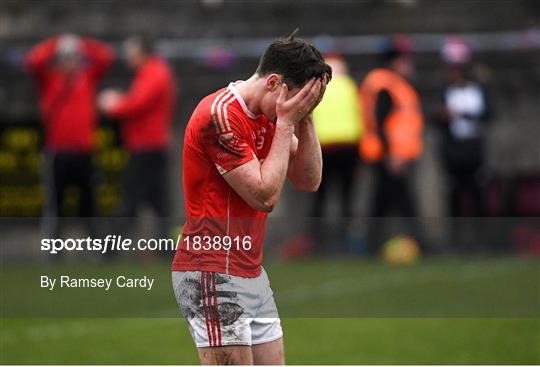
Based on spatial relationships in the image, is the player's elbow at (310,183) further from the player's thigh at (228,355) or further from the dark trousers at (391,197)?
the dark trousers at (391,197)

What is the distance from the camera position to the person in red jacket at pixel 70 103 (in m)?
12.0

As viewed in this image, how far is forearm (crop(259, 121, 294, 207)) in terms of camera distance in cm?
446

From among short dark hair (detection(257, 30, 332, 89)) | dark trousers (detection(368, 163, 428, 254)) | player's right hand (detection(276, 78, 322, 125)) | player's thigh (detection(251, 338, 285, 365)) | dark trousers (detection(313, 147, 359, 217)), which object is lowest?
player's thigh (detection(251, 338, 285, 365))

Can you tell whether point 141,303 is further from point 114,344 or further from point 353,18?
point 353,18

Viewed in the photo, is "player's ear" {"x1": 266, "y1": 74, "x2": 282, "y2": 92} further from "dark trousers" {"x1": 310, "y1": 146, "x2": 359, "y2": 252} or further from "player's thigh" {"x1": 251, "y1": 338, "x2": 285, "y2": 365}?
"dark trousers" {"x1": 310, "y1": 146, "x2": 359, "y2": 252}

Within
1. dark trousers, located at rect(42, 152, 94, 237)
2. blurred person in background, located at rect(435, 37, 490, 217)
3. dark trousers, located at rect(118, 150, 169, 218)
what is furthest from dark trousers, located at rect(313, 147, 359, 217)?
dark trousers, located at rect(42, 152, 94, 237)

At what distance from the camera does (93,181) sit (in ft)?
42.3

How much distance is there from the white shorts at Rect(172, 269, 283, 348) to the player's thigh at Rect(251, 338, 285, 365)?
0.58ft

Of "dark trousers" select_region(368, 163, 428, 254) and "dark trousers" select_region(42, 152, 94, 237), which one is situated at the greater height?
"dark trousers" select_region(42, 152, 94, 237)

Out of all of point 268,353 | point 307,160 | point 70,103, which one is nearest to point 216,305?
point 268,353

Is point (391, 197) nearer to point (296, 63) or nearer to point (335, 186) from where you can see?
point (335, 186)

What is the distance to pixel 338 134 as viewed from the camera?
1228 centimetres

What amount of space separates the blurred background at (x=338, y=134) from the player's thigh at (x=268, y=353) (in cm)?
308

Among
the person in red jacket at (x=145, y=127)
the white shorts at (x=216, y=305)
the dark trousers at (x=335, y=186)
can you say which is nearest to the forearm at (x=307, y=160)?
the white shorts at (x=216, y=305)
